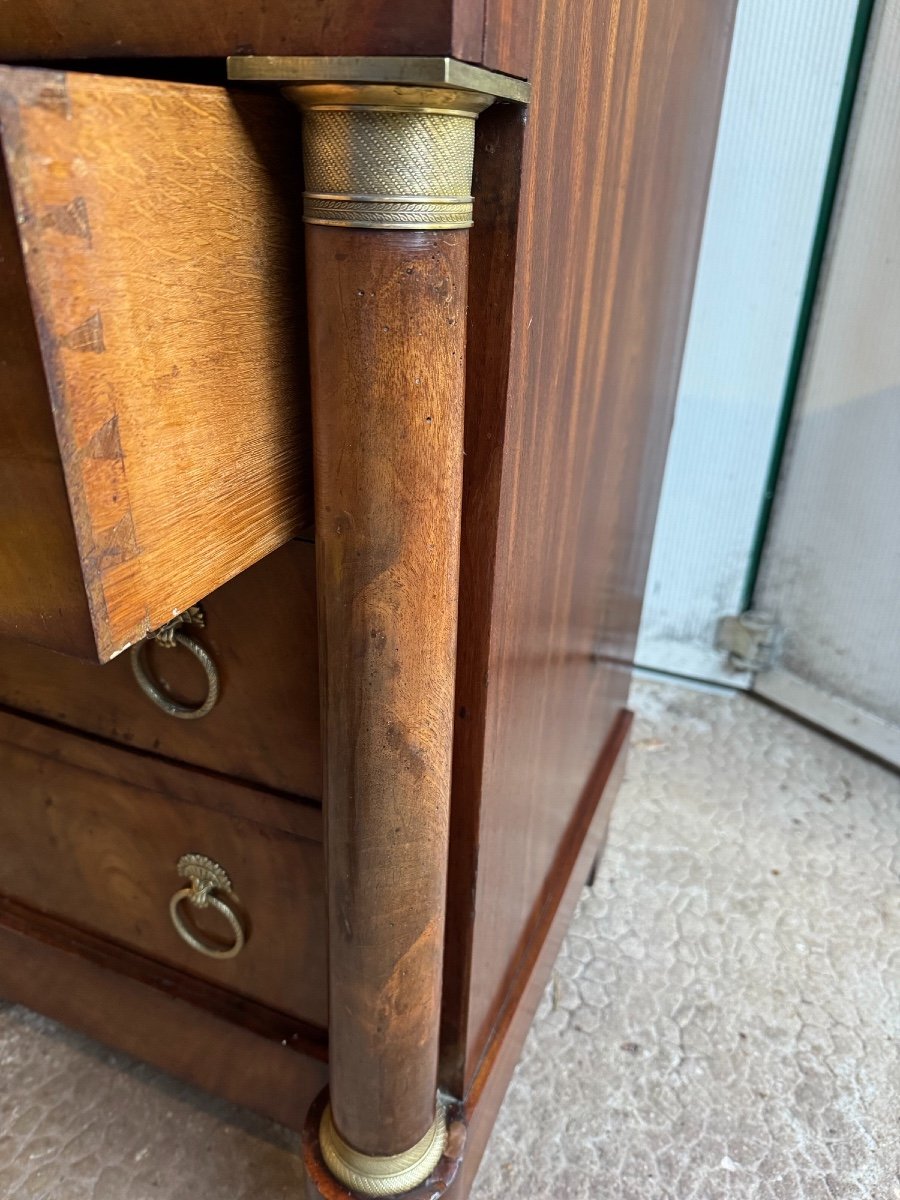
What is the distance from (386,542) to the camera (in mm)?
373

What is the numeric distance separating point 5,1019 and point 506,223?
80 cm

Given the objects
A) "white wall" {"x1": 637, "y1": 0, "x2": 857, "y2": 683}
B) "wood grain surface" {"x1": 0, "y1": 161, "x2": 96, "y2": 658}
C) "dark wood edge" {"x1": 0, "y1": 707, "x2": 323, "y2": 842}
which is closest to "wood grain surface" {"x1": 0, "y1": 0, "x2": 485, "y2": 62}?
"wood grain surface" {"x1": 0, "y1": 161, "x2": 96, "y2": 658}

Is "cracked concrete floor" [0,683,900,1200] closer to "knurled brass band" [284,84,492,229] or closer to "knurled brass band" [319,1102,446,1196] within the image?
"knurled brass band" [319,1102,446,1196]

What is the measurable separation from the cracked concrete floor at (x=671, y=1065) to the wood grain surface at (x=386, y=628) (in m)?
0.28

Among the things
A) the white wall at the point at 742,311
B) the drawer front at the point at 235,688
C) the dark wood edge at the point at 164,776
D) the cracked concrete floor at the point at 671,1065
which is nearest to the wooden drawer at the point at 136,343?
the drawer front at the point at 235,688

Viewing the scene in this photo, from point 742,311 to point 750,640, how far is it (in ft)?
1.50

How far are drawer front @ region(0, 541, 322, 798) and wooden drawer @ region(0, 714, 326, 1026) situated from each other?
0.02 metres

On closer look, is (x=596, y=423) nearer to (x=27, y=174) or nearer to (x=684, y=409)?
(x=27, y=174)

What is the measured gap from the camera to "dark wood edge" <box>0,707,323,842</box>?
545 mm

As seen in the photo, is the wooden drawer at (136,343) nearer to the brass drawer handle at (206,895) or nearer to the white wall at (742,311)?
the brass drawer handle at (206,895)

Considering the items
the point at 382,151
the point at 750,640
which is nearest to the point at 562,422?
the point at 382,151

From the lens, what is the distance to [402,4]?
291 millimetres

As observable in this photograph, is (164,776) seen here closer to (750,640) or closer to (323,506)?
(323,506)

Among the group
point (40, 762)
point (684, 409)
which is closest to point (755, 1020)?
point (40, 762)
